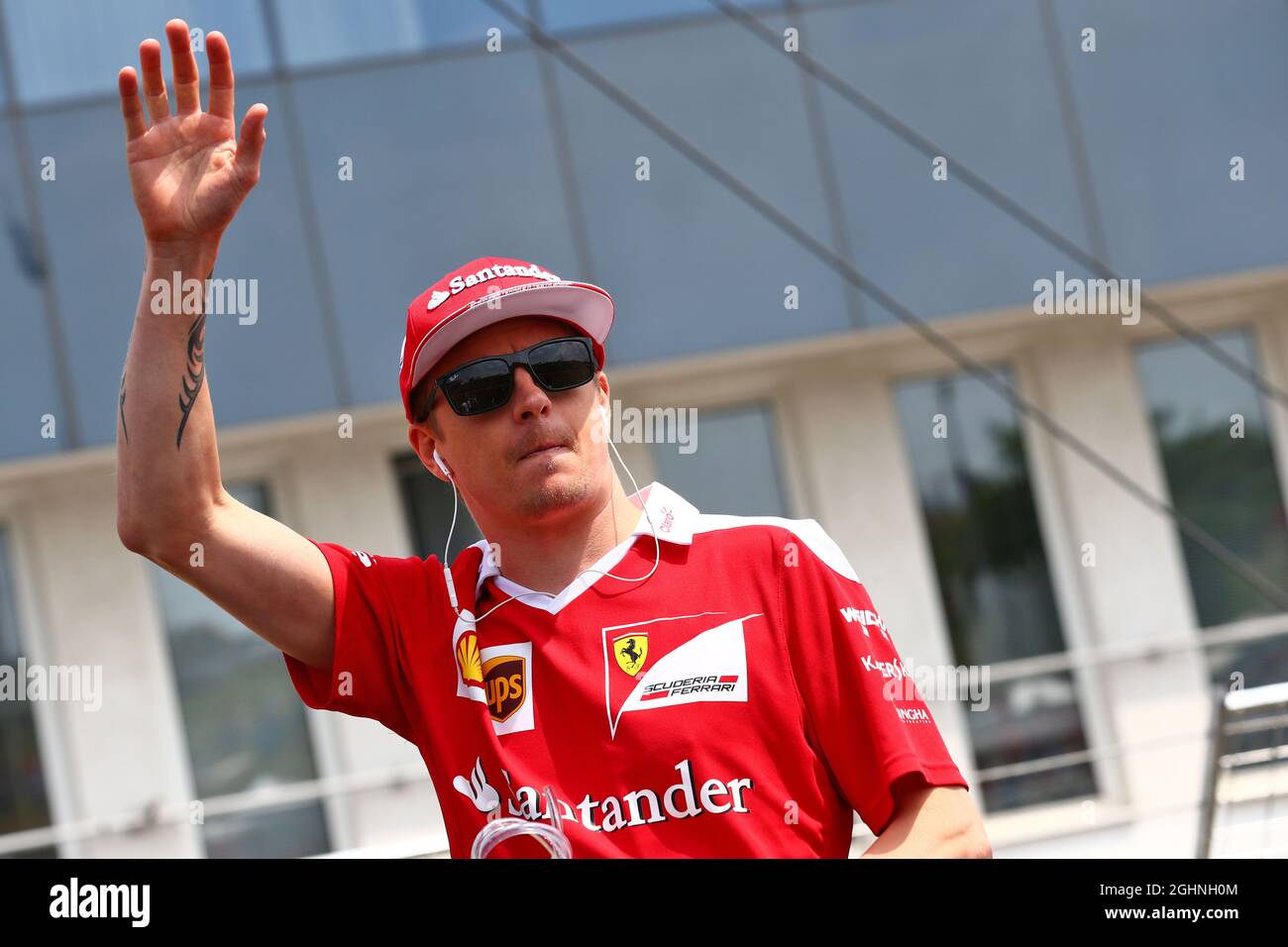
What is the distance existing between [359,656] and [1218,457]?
9620 millimetres

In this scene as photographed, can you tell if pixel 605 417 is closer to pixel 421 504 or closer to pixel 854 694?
pixel 854 694

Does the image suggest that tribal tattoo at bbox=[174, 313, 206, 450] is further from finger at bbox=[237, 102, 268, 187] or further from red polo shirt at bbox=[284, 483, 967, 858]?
red polo shirt at bbox=[284, 483, 967, 858]

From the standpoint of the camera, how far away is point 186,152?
84.5 inches

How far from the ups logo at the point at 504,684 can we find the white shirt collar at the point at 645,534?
0.35 ft

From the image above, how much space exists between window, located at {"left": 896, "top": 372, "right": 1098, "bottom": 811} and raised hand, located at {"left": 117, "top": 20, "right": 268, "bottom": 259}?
8.58m

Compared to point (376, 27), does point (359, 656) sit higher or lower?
lower

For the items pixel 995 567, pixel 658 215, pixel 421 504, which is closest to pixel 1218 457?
pixel 995 567

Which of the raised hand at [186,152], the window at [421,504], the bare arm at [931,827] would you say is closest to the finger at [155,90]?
the raised hand at [186,152]

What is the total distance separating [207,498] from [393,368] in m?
7.11

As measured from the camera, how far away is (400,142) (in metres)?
9.52

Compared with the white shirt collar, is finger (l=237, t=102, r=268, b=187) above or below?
above

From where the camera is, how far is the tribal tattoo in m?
2.10

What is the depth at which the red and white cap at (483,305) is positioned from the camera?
2.32 meters

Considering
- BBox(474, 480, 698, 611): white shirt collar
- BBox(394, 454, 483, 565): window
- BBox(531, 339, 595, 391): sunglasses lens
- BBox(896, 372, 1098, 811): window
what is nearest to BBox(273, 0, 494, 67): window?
BBox(394, 454, 483, 565): window
